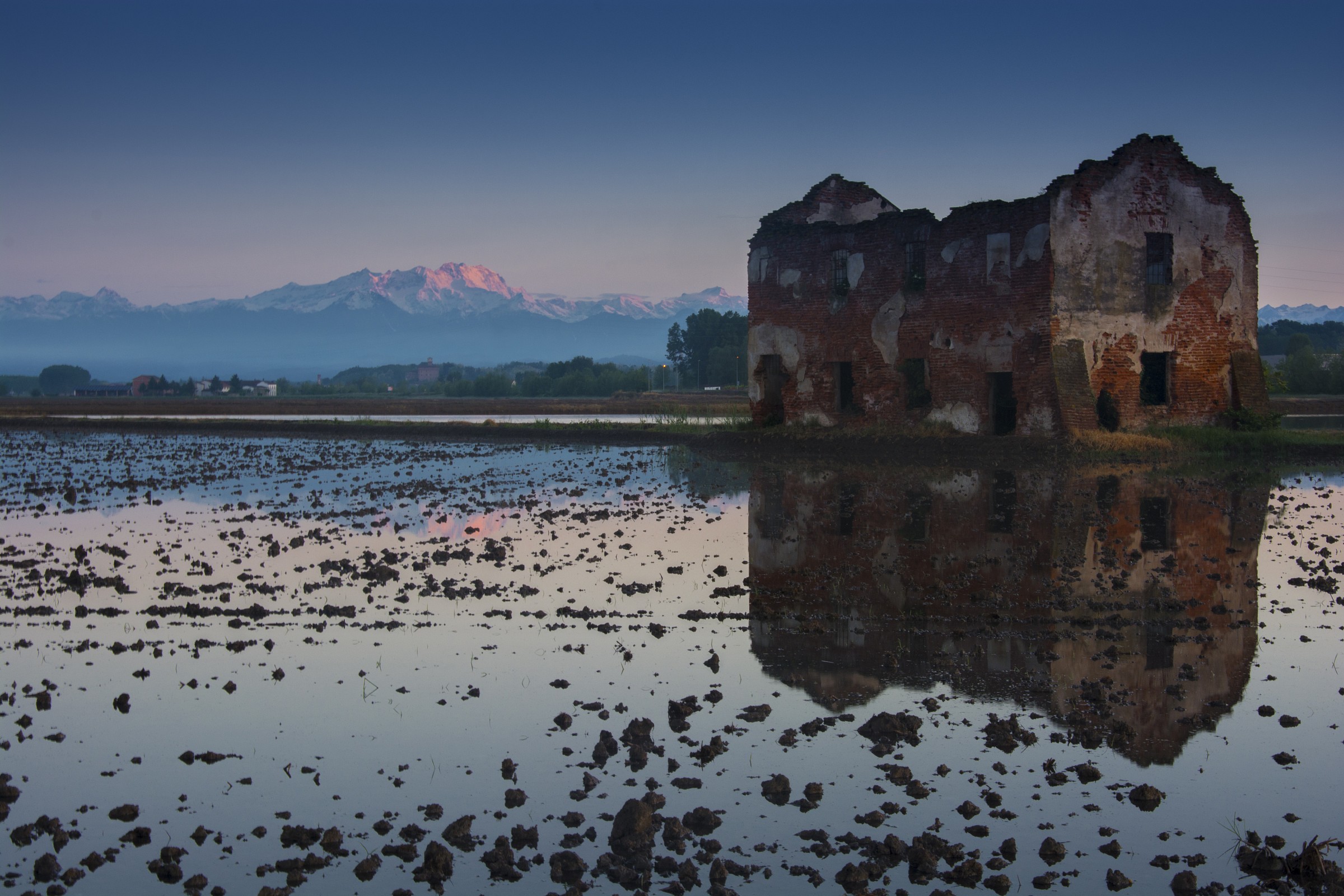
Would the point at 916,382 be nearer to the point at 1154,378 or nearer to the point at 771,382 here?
the point at 771,382

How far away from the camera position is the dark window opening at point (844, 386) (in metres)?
33.6

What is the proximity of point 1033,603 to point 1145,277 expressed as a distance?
66.1 ft

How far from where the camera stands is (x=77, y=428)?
53.2 meters

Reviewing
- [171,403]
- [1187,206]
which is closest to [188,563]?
[1187,206]

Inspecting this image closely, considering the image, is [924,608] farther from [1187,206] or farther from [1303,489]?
[1187,206]

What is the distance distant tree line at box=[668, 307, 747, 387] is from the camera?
98625 mm

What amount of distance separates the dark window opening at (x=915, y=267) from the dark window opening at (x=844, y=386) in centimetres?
353

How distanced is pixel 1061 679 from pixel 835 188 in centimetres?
2997

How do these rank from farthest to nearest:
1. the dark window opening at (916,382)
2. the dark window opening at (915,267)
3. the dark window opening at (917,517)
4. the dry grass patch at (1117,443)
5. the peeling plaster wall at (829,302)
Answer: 1. the peeling plaster wall at (829,302)
2. the dark window opening at (916,382)
3. the dark window opening at (915,267)
4. the dry grass patch at (1117,443)
5. the dark window opening at (917,517)

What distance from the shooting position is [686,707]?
820cm

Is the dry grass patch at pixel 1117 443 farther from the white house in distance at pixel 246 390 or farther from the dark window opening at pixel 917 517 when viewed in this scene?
the white house in distance at pixel 246 390

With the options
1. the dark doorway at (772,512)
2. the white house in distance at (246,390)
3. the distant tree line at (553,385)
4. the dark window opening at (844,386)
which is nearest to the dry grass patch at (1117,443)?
the dark doorway at (772,512)

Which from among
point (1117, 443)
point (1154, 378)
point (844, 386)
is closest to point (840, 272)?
point (844, 386)

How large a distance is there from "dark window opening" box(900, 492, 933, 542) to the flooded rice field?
0.38 ft
